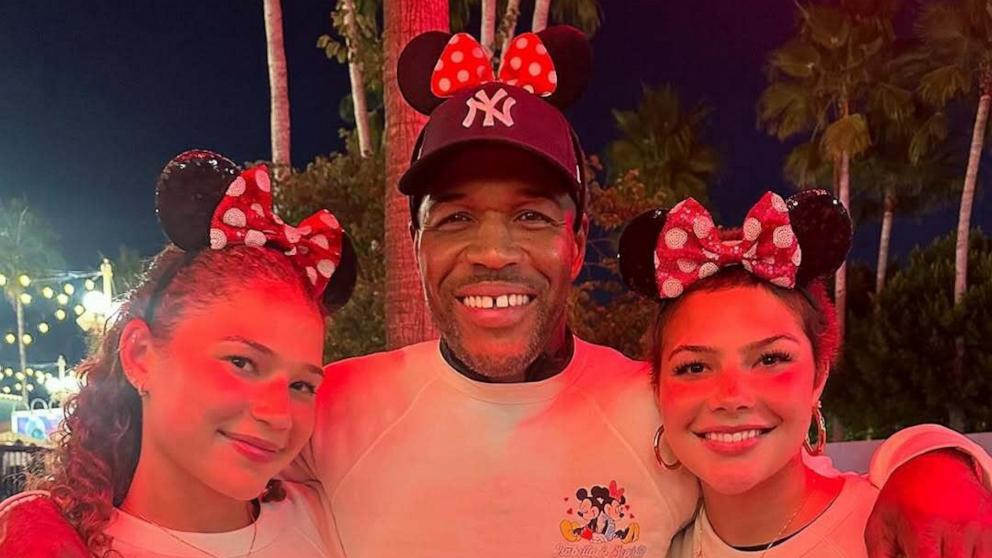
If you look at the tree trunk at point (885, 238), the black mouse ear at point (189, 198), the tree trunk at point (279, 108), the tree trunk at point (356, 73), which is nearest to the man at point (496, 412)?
the black mouse ear at point (189, 198)

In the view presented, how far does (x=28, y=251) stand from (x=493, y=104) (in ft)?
120

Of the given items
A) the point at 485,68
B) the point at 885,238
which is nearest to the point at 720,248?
the point at 485,68

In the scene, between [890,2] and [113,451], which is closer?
[113,451]

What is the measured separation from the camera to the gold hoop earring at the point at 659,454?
247 centimetres

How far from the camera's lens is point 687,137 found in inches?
1085

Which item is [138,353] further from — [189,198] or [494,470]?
[494,470]

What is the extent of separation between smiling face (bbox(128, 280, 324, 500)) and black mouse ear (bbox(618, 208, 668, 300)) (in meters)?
0.94

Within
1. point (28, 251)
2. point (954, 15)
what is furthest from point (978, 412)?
point (28, 251)

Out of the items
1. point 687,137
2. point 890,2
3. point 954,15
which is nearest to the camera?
point 954,15

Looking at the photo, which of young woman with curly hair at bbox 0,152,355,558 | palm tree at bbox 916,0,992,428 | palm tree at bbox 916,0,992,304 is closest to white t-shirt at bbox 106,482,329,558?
young woman with curly hair at bbox 0,152,355,558

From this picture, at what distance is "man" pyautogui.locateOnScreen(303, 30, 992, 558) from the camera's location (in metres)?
2.42

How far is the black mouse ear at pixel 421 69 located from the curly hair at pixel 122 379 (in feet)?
2.34

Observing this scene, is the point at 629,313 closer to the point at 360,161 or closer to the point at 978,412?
the point at 360,161

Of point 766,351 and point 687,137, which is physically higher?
point 766,351
